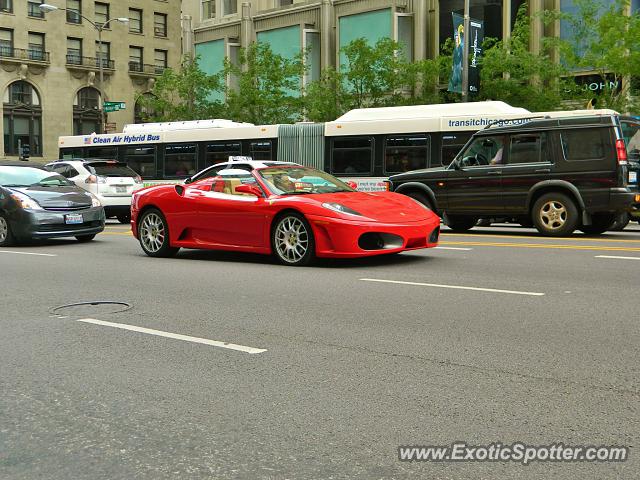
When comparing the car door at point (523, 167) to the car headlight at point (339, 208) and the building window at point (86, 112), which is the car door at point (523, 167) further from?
the building window at point (86, 112)

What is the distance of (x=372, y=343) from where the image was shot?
19.4 feet

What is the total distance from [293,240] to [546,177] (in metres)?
6.25

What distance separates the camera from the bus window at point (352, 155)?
908 inches

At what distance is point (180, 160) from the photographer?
1078 inches

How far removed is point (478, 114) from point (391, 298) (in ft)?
46.5

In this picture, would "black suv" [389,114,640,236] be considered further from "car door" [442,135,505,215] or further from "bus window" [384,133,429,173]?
"bus window" [384,133,429,173]

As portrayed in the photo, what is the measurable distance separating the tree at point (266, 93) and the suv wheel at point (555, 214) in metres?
25.4

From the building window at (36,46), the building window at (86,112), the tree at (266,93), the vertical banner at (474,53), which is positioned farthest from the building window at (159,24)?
the vertical banner at (474,53)

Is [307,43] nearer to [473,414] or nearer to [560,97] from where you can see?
[560,97]

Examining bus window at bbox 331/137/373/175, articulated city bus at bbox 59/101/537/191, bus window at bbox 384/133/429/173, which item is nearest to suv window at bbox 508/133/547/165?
articulated city bus at bbox 59/101/537/191

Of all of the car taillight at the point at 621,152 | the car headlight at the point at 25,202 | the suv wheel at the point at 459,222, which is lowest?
the suv wheel at the point at 459,222

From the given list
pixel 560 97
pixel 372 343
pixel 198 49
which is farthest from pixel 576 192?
pixel 198 49

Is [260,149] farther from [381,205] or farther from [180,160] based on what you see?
[381,205]

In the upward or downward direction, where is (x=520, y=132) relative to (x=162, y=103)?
downward
